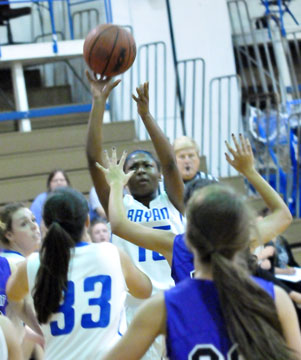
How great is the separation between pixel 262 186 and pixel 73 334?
886 millimetres

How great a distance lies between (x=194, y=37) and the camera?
945 cm

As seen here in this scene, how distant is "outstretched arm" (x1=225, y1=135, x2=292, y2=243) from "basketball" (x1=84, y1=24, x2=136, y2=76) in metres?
1.81

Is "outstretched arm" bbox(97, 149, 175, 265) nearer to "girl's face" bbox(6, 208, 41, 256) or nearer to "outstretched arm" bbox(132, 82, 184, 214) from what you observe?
"outstretched arm" bbox(132, 82, 184, 214)

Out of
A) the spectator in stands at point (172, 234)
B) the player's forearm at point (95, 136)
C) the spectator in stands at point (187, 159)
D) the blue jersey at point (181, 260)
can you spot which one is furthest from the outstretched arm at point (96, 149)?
the spectator in stands at point (187, 159)

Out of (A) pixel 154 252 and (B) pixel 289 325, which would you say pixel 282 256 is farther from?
(B) pixel 289 325

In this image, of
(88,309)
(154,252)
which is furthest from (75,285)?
(154,252)

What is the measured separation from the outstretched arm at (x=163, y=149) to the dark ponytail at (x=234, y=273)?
5.78 ft

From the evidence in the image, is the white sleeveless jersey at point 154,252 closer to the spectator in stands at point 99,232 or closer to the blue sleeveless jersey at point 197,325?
the blue sleeveless jersey at point 197,325

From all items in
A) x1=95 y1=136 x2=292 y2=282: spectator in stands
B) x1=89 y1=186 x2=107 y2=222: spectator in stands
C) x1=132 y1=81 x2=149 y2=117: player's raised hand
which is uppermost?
x1=132 y1=81 x2=149 y2=117: player's raised hand

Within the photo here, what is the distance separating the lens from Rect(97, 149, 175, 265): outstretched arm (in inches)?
110

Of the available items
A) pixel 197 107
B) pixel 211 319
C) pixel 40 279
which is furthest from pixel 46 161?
pixel 211 319

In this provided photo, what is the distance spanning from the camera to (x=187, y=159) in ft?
17.7

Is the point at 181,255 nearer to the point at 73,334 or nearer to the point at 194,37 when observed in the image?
the point at 73,334

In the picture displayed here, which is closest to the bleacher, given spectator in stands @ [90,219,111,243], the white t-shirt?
spectator in stands @ [90,219,111,243]
